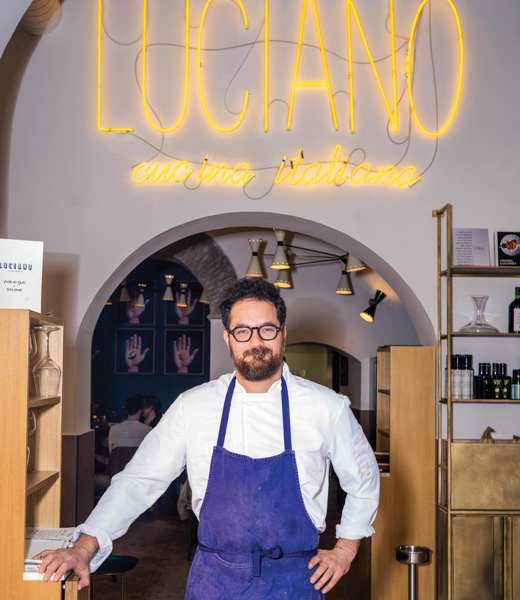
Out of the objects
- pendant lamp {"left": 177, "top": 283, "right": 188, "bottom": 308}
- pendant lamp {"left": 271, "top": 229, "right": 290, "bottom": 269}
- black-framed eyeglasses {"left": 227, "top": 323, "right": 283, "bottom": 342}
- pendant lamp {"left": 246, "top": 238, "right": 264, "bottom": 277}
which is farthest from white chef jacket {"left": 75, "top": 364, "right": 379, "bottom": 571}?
pendant lamp {"left": 177, "top": 283, "right": 188, "bottom": 308}

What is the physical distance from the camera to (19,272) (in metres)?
2.74

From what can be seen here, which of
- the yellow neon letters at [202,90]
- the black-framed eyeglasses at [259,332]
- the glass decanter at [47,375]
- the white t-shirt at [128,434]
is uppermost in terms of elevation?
the yellow neon letters at [202,90]

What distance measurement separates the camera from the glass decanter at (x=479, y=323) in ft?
14.0

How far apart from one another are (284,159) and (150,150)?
2.73 feet

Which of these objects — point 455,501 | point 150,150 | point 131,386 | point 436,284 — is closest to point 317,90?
point 150,150

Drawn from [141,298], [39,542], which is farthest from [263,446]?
[141,298]

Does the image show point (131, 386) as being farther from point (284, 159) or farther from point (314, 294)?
point (284, 159)

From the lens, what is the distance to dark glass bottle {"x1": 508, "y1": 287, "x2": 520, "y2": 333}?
4.32m

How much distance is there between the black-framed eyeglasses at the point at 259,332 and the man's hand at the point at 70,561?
2.50ft

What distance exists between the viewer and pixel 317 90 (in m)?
4.52

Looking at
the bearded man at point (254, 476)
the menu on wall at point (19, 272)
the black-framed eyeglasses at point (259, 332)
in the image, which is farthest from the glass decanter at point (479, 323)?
the menu on wall at point (19, 272)

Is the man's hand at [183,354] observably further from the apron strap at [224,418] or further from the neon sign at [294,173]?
the apron strap at [224,418]

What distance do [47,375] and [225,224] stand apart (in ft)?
6.68

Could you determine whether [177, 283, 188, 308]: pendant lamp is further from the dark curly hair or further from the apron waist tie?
the apron waist tie
